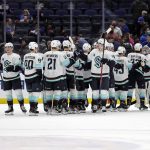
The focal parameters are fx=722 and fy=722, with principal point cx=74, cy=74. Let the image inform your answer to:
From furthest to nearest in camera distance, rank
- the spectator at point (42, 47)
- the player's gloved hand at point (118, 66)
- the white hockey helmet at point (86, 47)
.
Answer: the spectator at point (42, 47) < the player's gloved hand at point (118, 66) < the white hockey helmet at point (86, 47)

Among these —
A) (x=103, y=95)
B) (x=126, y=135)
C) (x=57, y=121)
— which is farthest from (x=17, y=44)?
(x=126, y=135)

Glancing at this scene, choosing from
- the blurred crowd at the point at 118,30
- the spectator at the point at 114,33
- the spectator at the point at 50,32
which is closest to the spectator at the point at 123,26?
the blurred crowd at the point at 118,30

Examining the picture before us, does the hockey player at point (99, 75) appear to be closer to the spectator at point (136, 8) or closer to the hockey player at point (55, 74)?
the hockey player at point (55, 74)

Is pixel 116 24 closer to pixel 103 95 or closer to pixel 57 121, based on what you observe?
pixel 103 95

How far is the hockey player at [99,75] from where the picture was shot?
46.4 ft

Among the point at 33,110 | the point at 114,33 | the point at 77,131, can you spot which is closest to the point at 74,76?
the point at 33,110

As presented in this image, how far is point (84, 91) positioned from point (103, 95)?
0.57 metres

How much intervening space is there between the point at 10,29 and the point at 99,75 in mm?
3990

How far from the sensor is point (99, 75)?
1414 centimetres

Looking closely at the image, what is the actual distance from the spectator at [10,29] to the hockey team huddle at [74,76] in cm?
287

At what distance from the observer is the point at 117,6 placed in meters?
19.1

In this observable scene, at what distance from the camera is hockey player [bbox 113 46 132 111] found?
14.8 meters

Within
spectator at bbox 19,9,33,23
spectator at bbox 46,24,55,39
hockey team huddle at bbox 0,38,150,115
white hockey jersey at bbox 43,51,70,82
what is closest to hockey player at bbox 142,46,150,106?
hockey team huddle at bbox 0,38,150,115

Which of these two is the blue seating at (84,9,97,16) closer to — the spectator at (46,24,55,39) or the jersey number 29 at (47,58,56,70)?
the spectator at (46,24,55,39)
